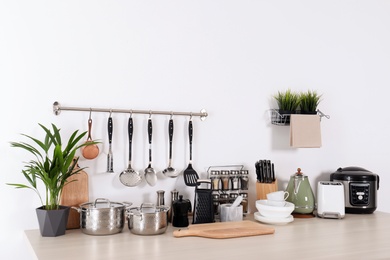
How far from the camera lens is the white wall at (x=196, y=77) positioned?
6.23 feet

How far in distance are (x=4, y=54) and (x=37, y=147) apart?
1.31ft

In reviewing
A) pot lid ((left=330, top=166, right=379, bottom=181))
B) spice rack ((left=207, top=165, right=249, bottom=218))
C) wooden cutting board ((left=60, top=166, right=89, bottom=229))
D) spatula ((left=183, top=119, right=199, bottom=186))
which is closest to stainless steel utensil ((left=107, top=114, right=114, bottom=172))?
wooden cutting board ((left=60, top=166, right=89, bottom=229))

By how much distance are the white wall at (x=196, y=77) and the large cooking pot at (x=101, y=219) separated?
203 mm

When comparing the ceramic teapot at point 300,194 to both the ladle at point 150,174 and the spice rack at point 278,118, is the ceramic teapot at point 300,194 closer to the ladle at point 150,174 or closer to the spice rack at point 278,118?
the spice rack at point 278,118

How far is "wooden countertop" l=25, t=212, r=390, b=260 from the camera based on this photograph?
1.56 metres

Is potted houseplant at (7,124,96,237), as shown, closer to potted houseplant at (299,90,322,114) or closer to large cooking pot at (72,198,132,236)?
large cooking pot at (72,198,132,236)

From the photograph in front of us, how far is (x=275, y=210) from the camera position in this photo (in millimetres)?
2033

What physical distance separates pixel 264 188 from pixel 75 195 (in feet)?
2.96

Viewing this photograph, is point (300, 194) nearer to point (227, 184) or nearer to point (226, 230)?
point (227, 184)

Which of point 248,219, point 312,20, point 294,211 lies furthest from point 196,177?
point 312,20

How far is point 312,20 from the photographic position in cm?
254

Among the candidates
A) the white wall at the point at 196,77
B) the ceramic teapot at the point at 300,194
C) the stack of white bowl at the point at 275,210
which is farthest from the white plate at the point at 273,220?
the white wall at the point at 196,77

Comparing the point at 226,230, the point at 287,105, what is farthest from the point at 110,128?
the point at 287,105

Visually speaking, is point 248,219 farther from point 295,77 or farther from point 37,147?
point 37,147
